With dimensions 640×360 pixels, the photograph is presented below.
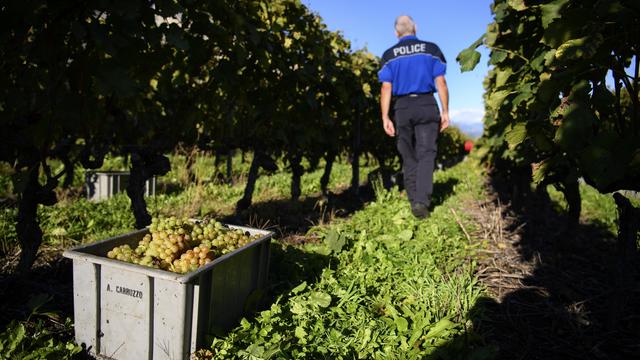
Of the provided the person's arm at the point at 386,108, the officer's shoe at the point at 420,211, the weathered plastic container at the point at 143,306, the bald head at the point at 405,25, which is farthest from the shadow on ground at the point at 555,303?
the bald head at the point at 405,25

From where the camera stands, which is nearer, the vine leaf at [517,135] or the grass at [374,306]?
the grass at [374,306]

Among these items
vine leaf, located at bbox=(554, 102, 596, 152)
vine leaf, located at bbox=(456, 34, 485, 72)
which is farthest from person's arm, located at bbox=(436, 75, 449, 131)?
vine leaf, located at bbox=(554, 102, 596, 152)

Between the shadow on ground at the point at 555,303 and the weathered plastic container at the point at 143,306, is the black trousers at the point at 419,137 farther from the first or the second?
the weathered plastic container at the point at 143,306

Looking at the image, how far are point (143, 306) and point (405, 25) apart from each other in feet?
13.7

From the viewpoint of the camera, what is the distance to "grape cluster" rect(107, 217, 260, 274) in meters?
1.94

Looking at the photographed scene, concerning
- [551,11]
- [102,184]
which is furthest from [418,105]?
[102,184]

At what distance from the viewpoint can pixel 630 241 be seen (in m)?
2.13

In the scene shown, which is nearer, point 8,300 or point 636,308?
point 8,300

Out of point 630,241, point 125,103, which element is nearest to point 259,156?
point 125,103

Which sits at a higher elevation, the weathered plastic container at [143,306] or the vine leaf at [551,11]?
the vine leaf at [551,11]

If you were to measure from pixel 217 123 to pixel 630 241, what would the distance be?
5021 millimetres

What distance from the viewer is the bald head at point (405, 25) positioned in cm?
474

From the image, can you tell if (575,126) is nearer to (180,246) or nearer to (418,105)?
(180,246)

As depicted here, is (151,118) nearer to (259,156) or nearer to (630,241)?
(259,156)
